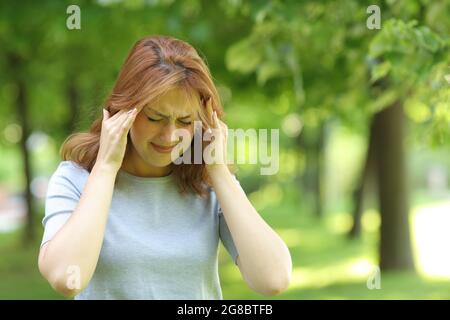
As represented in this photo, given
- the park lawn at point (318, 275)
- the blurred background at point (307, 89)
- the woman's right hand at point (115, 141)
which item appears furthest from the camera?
the park lawn at point (318, 275)

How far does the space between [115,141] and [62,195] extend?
225 mm

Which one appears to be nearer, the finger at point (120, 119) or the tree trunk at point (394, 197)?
the finger at point (120, 119)

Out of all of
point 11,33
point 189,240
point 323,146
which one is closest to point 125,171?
point 189,240

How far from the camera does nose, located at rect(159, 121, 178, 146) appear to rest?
86.1 inches

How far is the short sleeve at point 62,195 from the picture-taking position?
205 centimetres

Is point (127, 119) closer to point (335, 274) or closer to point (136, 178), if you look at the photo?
point (136, 178)

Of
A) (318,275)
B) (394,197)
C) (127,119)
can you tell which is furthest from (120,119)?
(318,275)

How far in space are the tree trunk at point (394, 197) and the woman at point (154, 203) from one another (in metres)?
8.31

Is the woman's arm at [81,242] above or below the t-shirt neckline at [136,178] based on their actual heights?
below

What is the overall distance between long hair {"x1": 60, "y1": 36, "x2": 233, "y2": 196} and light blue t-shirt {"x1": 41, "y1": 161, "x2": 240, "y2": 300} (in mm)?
47

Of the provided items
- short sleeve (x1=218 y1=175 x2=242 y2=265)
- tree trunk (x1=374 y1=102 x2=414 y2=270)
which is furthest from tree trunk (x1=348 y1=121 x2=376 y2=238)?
short sleeve (x1=218 y1=175 x2=242 y2=265)

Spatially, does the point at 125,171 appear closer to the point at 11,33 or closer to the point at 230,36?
the point at 230,36

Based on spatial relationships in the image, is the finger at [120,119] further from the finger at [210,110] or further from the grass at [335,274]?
the grass at [335,274]

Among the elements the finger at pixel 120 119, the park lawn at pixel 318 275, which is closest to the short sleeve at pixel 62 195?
the finger at pixel 120 119
